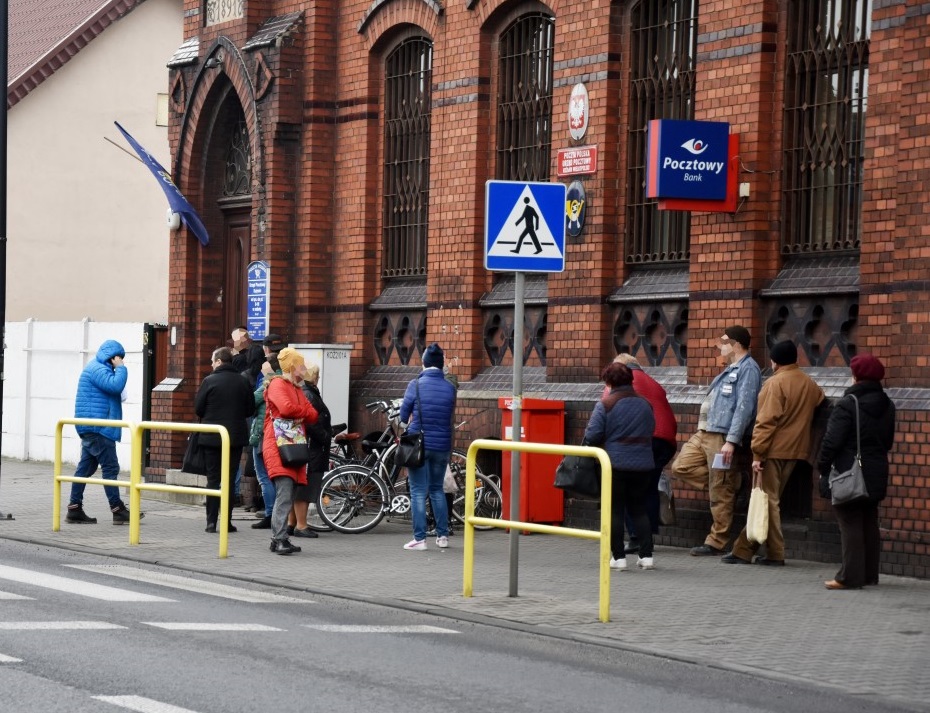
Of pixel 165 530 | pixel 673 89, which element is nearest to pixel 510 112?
pixel 673 89

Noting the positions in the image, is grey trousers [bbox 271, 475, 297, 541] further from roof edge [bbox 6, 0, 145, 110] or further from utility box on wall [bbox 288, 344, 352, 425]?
roof edge [bbox 6, 0, 145, 110]

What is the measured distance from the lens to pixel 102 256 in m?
35.5

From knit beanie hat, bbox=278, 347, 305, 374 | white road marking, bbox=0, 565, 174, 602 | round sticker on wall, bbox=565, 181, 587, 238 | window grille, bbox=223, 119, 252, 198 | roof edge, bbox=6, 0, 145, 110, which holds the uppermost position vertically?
roof edge, bbox=6, 0, 145, 110

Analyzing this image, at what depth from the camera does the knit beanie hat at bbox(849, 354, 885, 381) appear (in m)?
13.0

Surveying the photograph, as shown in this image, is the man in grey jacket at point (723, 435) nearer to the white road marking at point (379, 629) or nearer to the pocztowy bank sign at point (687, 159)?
the pocztowy bank sign at point (687, 159)

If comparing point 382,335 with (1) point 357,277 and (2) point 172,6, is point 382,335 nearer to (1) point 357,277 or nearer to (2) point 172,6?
(1) point 357,277

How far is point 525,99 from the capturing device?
18562 mm

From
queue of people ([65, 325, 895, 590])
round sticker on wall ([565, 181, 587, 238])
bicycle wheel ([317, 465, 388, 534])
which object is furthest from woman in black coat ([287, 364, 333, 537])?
round sticker on wall ([565, 181, 587, 238])

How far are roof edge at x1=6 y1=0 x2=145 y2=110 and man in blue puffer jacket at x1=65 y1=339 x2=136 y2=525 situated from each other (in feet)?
60.0

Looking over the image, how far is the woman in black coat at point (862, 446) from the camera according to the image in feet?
42.4

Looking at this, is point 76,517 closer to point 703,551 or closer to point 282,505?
point 282,505

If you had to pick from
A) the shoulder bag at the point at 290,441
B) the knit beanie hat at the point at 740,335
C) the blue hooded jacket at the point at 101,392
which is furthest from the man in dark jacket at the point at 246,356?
the knit beanie hat at the point at 740,335

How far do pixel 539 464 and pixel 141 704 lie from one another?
932 centimetres

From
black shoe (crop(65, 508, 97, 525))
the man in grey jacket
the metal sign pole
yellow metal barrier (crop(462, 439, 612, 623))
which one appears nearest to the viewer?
yellow metal barrier (crop(462, 439, 612, 623))
